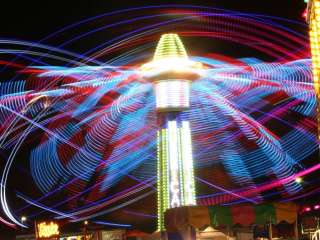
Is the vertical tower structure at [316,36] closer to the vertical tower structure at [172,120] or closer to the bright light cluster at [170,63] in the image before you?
the vertical tower structure at [172,120]

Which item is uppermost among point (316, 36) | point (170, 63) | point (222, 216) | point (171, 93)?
point (170, 63)

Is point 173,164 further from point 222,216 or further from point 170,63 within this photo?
point 222,216

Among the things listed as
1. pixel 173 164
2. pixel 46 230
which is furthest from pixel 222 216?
pixel 46 230

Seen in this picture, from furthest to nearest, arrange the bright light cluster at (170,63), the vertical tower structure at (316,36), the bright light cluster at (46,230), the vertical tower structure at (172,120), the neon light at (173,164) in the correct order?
the bright light cluster at (170,63), the vertical tower structure at (172,120), the neon light at (173,164), the bright light cluster at (46,230), the vertical tower structure at (316,36)

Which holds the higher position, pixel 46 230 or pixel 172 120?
pixel 172 120

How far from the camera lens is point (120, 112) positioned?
1303 inches

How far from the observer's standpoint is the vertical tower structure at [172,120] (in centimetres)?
2942

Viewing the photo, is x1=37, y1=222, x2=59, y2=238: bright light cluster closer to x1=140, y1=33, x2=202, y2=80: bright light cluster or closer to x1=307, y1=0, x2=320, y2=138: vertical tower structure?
x1=140, y1=33, x2=202, y2=80: bright light cluster

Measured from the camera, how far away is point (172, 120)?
3072 centimetres

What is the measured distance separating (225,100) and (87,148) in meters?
9.46

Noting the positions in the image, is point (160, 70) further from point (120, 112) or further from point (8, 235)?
point (8, 235)

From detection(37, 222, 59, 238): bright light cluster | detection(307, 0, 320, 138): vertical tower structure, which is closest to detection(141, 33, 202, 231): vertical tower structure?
detection(37, 222, 59, 238): bright light cluster

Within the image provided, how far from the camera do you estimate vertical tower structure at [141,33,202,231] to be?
96.5 feet

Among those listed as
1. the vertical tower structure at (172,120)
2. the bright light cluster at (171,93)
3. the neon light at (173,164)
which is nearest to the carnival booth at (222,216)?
the neon light at (173,164)
